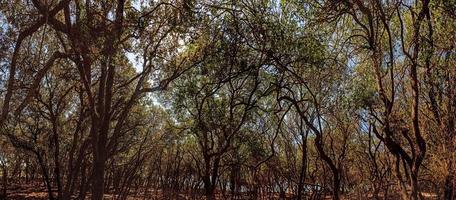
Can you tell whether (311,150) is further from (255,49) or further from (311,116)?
(255,49)

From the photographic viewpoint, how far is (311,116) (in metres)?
15.7

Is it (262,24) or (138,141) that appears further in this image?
(138,141)

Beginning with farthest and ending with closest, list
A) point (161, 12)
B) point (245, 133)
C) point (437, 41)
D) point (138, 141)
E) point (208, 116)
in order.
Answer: point (138, 141) → point (245, 133) → point (208, 116) → point (161, 12) → point (437, 41)

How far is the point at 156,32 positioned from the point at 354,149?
12.2 metres

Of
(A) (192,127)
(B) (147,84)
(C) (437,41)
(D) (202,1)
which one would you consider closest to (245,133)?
(A) (192,127)

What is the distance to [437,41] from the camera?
8.19 m

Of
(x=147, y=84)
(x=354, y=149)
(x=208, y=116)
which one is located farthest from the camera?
(x=354, y=149)

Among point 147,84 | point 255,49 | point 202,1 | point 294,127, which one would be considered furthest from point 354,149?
point 202,1

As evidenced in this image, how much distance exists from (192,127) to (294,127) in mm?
6412

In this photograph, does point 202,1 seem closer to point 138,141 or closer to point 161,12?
point 161,12

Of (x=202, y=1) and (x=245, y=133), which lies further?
(x=245, y=133)

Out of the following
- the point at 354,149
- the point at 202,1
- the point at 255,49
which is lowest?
the point at 354,149

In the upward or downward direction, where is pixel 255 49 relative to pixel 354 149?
upward

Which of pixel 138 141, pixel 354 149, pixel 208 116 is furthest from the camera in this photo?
pixel 138 141
